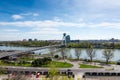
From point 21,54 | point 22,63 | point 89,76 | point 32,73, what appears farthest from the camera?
point 21,54

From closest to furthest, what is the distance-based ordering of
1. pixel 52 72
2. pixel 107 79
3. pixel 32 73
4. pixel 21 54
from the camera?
pixel 52 72 → pixel 107 79 → pixel 32 73 → pixel 21 54

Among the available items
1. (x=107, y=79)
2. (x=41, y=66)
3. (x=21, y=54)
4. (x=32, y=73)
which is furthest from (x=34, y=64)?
(x=21, y=54)

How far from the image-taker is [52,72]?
66.6ft

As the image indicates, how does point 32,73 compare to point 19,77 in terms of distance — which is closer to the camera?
point 19,77

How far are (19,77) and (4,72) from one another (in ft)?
26.2

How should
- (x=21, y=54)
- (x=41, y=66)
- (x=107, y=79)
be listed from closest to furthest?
1. (x=107, y=79)
2. (x=41, y=66)
3. (x=21, y=54)

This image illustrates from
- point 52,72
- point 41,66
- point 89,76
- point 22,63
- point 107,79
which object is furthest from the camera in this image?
point 22,63

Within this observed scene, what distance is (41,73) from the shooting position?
2880 cm

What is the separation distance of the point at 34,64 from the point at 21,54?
20.1 meters

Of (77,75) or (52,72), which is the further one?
(77,75)

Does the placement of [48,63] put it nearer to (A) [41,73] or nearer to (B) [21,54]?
(A) [41,73]

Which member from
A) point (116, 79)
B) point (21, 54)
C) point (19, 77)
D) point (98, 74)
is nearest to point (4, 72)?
point (19, 77)

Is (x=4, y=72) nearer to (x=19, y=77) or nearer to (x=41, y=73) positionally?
(x=41, y=73)

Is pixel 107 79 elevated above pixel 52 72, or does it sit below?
below
